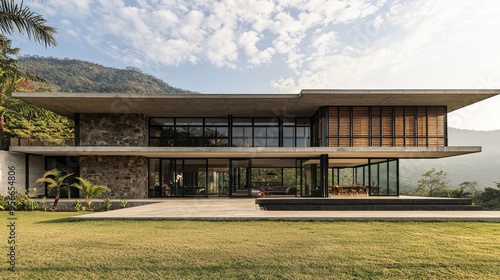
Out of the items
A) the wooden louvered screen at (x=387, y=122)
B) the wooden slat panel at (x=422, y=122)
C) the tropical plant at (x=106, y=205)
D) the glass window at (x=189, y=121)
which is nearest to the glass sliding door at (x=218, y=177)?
the glass window at (x=189, y=121)

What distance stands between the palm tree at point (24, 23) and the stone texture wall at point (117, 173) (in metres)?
9.14

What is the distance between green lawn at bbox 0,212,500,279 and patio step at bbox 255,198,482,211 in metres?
5.43

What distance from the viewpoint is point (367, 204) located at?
14.2 metres

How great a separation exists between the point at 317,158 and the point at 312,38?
688cm

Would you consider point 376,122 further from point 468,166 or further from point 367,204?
point 468,166

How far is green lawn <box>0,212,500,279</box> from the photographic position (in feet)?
14.5

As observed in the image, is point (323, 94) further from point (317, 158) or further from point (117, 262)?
point (117, 262)

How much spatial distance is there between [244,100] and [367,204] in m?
7.64

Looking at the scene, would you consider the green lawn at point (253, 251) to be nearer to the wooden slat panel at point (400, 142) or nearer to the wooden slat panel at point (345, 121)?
the wooden slat panel at point (345, 121)

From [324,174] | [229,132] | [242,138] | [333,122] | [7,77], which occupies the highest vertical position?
[7,77]

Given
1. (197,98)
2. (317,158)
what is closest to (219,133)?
(197,98)

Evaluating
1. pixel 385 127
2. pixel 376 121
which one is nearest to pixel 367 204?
pixel 385 127

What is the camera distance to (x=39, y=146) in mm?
15828

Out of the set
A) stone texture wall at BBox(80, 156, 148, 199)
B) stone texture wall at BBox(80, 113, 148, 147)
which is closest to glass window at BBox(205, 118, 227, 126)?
stone texture wall at BBox(80, 113, 148, 147)
